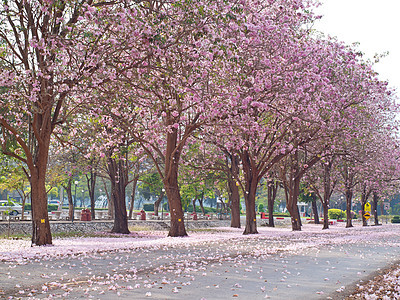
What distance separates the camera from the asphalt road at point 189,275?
338 inches

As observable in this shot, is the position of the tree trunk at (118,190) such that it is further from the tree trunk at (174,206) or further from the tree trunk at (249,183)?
the tree trunk at (249,183)

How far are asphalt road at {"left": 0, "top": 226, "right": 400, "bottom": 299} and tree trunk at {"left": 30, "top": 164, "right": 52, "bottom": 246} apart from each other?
4068 mm

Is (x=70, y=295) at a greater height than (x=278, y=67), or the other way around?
(x=278, y=67)

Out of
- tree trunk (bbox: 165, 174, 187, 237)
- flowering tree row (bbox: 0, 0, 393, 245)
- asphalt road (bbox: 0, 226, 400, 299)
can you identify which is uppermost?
flowering tree row (bbox: 0, 0, 393, 245)

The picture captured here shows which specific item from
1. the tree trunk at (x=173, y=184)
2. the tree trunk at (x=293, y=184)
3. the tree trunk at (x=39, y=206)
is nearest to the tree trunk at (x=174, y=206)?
the tree trunk at (x=173, y=184)

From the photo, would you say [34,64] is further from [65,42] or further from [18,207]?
[18,207]

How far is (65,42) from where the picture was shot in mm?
13820

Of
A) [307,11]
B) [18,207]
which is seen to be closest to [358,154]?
[307,11]

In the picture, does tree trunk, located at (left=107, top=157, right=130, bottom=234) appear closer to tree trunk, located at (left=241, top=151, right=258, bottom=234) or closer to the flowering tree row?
the flowering tree row

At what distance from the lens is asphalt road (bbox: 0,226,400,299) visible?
8.59 meters

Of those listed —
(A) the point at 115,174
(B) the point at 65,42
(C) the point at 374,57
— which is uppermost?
(C) the point at 374,57

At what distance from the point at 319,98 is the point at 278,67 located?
11.0 feet

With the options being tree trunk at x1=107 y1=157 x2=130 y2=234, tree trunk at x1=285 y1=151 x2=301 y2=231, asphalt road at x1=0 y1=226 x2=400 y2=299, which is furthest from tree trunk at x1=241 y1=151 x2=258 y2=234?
asphalt road at x1=0 y1=226 x2=400 y2=299

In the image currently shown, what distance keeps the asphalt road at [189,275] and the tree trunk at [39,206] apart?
4.07 meters
